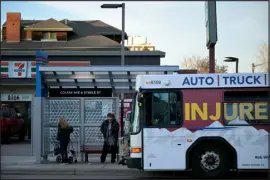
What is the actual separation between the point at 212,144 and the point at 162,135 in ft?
4.61

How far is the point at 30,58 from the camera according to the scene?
3388 cm

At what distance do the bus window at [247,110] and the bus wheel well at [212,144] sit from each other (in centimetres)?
57

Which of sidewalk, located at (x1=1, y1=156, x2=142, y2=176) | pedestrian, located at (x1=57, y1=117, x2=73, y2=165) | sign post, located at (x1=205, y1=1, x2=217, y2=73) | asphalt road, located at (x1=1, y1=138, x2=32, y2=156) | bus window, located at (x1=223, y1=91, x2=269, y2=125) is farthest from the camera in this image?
asphalt road, located at (x1=1, y1=138, x2=32, y2=156)

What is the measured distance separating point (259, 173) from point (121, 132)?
562 cm

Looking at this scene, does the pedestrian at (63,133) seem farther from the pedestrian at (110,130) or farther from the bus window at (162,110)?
the bus window at (162,110)

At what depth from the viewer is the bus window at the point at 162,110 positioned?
12297mm

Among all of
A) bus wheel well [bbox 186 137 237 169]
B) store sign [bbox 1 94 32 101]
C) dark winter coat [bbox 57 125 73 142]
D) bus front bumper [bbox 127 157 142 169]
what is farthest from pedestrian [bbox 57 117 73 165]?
store sign [bbox 1 94 32 101]

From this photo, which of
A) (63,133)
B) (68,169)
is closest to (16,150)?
(63,133)

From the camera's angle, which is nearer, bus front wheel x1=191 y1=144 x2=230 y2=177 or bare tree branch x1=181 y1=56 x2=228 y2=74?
bus front wheel x1=191 y1=144 x2=230 y2=177

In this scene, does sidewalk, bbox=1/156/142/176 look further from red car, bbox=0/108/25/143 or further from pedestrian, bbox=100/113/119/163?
red car, bbox=0/108/25/143

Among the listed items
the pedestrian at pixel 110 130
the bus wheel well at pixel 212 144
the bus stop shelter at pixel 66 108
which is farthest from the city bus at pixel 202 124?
the bus stop shelter at pixel 66 108

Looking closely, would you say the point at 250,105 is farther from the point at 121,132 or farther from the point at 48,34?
the point at 48,34

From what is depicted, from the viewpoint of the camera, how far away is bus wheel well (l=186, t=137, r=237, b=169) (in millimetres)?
12227

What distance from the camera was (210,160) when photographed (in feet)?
40.2
